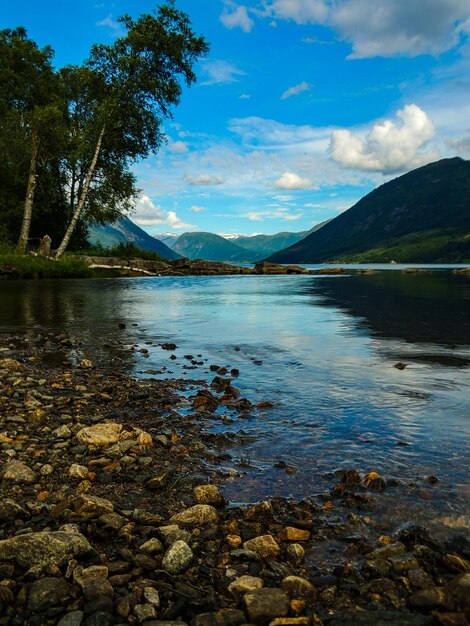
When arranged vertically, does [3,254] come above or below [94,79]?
below

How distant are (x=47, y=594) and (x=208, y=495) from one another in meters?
2.25

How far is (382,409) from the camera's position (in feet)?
30.8

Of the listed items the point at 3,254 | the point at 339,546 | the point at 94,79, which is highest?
the point at 94,79

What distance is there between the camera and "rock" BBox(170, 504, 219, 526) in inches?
200

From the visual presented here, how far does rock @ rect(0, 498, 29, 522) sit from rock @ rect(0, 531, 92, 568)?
619 millimetres

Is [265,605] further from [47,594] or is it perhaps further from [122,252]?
[122,252]

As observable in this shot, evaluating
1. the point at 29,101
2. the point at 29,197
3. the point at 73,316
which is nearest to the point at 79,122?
the point at 29,101

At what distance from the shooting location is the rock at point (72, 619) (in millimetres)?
3436

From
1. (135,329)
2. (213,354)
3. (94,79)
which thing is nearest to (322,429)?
(213,354)

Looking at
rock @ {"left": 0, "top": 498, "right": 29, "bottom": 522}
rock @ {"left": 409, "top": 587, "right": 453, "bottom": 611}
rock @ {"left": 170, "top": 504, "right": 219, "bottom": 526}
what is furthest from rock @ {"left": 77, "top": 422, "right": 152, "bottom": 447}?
rock @ {"left": 409, "top": 587, "right": 453, "bottom": 611}

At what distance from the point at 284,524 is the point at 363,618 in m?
1.57

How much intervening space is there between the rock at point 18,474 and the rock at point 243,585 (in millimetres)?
3226

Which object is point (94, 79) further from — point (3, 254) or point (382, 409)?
point (382, 409)

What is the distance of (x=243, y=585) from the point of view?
3982 millimetres
